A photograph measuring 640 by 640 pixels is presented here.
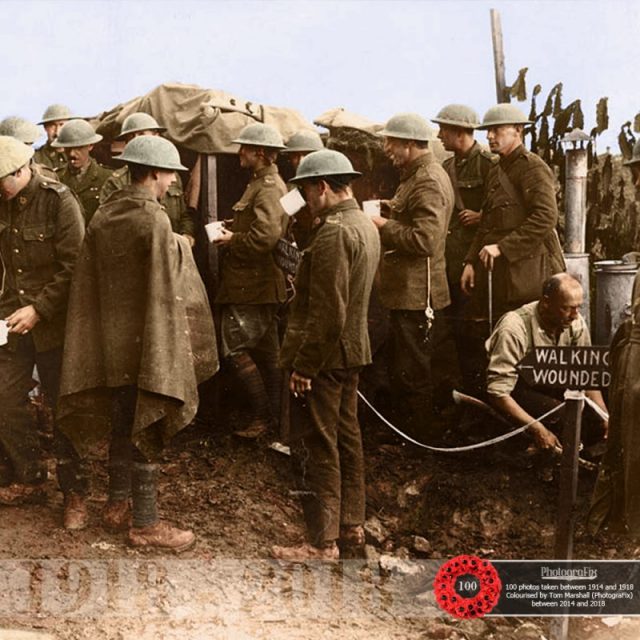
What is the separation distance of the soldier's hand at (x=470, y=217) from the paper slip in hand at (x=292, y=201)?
943mm

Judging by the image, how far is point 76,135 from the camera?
6.24m

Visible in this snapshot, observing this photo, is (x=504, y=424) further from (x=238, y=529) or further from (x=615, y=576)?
(x=238, y=529)

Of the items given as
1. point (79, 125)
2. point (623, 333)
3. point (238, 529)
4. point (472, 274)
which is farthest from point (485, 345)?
point (79, 125)

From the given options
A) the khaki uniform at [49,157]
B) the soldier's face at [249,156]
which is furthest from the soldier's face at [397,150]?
the khaki uniform at [49,157]

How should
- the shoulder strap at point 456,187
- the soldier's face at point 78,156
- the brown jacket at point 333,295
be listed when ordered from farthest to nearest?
the soldier's face at point 78,156
the shoulder strap at point 456,187
the brown jacket at point 333,295

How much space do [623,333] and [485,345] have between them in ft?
2.57

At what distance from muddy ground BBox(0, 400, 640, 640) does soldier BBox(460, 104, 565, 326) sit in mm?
845

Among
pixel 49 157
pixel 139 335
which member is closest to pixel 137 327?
pixel 139 335

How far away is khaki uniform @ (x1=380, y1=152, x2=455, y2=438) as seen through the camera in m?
5.48

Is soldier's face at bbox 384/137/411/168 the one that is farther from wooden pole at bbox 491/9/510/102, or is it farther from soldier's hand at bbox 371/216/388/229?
wooden pole at bbox 491/9/510/102

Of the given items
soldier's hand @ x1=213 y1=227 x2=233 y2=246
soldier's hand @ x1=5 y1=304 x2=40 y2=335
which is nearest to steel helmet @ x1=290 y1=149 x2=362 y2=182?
soldier's hand @ x1=213 y1=227 x2=233 y2=246

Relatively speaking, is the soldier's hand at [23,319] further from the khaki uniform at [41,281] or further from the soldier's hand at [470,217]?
the soldier's hand at [470,217]

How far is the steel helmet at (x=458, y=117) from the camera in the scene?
5421 millimetres

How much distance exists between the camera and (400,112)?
538 centimetres
